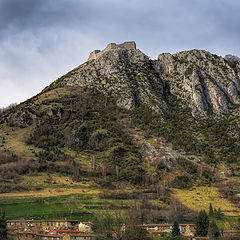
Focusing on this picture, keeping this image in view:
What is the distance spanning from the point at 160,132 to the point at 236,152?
26695 mm

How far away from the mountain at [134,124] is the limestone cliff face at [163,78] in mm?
460

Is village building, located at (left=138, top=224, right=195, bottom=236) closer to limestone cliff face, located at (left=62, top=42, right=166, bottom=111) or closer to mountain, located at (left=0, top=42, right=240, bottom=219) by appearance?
mountain, located at (left=0, top=42, right=240, bottom=219)

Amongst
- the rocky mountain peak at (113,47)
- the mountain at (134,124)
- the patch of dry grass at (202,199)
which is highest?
the rocky mountain peak at (113,47)

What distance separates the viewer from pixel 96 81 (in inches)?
5822

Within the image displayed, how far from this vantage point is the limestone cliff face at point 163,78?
135125 mm

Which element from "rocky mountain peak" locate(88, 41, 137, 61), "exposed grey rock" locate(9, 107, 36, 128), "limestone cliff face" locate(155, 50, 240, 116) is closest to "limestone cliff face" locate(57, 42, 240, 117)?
"limestone cliff face" locate(155, 50, 240, 116)

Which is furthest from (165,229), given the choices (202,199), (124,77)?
(124,77)

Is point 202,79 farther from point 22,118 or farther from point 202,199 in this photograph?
point 22,118

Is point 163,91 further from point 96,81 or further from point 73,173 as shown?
point 73,173

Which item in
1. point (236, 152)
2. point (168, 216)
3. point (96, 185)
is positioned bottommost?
point (168, 216)

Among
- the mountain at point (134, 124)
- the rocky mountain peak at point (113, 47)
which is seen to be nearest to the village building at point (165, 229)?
the mountain at point (134, 124)

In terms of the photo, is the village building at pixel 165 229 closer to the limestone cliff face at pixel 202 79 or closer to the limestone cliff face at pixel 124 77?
the limestone cliff face at pixel 124 77

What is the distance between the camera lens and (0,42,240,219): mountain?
90.3m

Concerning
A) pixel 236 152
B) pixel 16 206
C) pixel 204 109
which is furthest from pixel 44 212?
pixel 204 109
